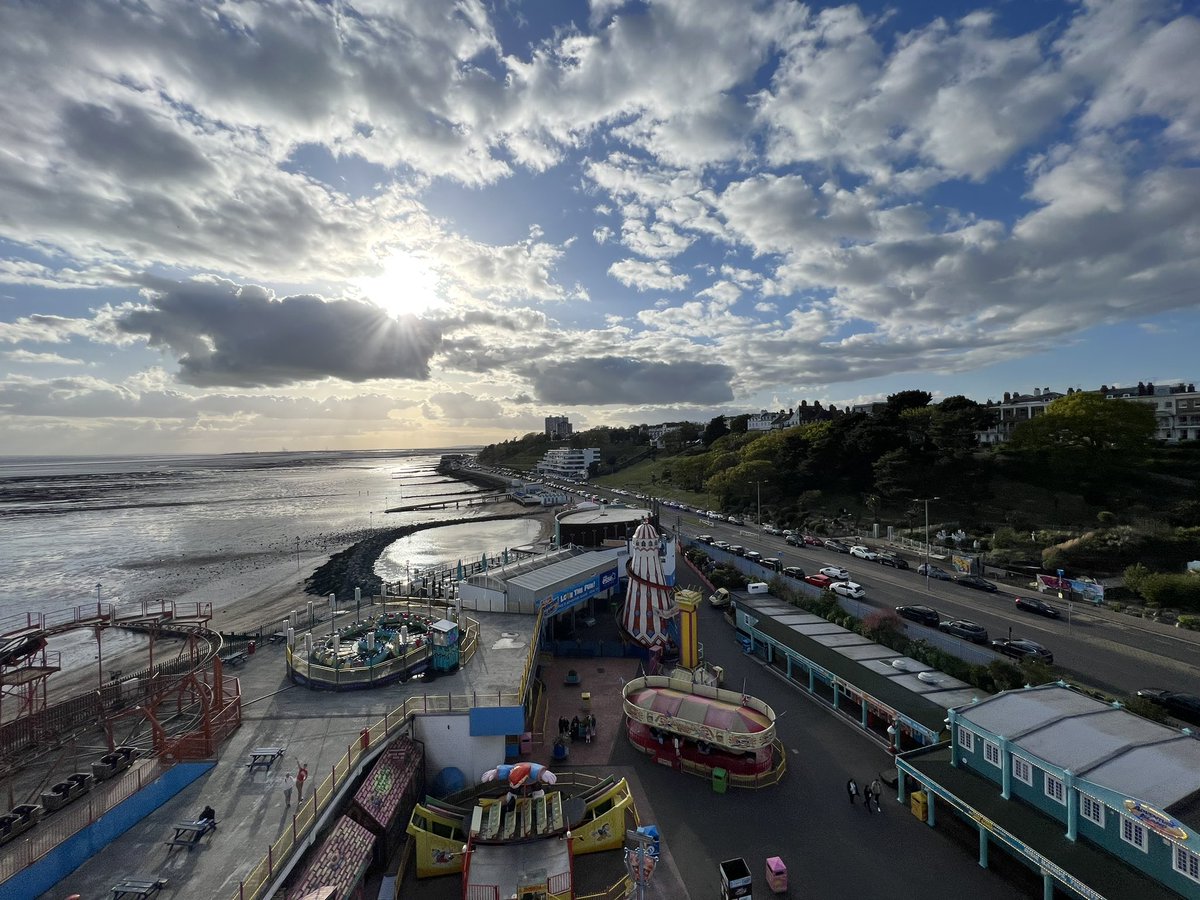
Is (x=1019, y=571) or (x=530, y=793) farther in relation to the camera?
(x=1019, y=571)

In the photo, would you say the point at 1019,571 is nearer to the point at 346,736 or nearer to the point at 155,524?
the point at 346,736

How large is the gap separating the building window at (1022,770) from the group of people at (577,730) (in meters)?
13.0

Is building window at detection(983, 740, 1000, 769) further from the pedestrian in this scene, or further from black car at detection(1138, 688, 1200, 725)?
the pedestrian

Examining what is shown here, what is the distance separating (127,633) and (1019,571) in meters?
64.5

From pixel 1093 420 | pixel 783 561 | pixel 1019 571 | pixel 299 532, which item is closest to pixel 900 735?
pixel 783 561

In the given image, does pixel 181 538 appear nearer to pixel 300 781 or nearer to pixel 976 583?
pixel 300 781

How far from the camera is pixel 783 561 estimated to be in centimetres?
4484

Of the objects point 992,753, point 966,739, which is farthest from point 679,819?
point 992,753

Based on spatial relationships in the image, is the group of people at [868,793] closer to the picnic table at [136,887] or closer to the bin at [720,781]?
the bin at [720,781]

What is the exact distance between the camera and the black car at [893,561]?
139 feet

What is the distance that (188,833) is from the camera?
1227 centimetres

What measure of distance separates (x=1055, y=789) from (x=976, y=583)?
27240mm

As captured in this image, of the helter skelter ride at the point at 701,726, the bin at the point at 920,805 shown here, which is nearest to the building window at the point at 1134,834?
the bin at the point at 920,805

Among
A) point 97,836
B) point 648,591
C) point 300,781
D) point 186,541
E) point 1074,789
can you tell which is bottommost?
point 186,541
